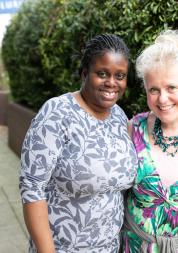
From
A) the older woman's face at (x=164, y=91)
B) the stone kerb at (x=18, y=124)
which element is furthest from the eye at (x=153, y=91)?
the stone kerb at (x=18, y=124)

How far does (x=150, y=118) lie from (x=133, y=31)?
152 cm

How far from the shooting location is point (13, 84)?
9.25 m

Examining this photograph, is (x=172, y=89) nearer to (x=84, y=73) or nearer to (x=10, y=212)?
(x=84, y=73)

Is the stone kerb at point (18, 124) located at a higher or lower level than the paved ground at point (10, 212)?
higher

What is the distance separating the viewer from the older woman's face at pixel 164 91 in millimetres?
2146

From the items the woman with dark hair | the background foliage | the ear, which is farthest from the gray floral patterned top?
the background foliage

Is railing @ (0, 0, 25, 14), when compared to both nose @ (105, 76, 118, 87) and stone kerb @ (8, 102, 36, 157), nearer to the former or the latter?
stone kerb @ (8, 102, 36, 157)

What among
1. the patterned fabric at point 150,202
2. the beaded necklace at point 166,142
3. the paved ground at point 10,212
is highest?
the beaded necklace at point 166,142

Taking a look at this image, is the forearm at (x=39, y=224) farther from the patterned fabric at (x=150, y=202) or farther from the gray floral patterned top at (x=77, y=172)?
the patterned fabric at (x=150, y=202)

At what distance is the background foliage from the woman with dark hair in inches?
13.7

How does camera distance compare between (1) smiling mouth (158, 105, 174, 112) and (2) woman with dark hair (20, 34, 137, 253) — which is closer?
(2) woman with dark hair (20, 34, 137, 253)

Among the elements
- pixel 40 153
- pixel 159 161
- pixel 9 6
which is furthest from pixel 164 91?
pixel 9 6

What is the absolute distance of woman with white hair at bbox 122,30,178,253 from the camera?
2168 mm

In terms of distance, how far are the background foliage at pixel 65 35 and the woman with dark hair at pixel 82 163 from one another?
1.15 ft
